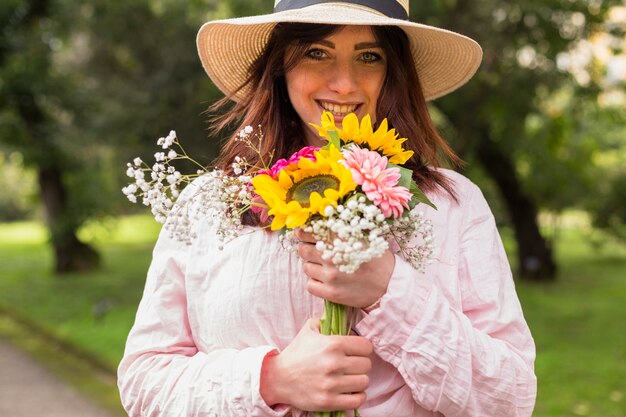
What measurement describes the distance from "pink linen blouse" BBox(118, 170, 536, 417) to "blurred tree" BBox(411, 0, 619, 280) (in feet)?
20.6

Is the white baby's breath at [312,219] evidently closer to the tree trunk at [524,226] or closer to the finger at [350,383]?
the finger at [350,383]

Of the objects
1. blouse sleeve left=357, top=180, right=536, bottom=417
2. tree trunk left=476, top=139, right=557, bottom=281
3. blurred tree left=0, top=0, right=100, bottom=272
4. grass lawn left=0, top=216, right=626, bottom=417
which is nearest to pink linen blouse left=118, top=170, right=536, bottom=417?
blouse sleeve left=357, top=180, right=536, bottom=417

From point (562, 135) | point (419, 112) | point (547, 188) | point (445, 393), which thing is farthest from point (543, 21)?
point (445, 393)

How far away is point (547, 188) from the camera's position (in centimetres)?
1243

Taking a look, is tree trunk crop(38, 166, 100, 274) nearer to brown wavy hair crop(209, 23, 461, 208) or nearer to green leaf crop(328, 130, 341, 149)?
brown wavy hair crop(209, 23, 461, 208)

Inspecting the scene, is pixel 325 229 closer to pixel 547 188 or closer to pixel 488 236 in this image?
pixel 488 236

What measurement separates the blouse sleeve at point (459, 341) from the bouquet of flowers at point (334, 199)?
92 millimetres

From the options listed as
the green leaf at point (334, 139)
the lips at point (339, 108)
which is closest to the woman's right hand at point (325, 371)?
the green leaf at point (334, 139)

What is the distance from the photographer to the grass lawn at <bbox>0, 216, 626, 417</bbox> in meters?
6.96

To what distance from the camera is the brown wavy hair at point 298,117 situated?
6.73 feet

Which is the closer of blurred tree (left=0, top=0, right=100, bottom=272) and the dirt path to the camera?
the dirt path

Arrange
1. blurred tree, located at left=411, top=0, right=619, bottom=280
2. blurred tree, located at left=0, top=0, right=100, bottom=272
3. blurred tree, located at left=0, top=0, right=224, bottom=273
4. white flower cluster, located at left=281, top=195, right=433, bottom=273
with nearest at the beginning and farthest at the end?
white flower cluster, located at left=281, top=195, right=433, bottom=273 → blurred tree, located at left=411, top=0, right=619, bottom=280 → blurred tree, located at left=0, top=0, right=224, bottom=273 → blurred tree, located at left=0, top=0, right=100, bottom=272

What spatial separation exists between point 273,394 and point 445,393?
1.25ft

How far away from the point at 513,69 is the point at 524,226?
16.4 ft
